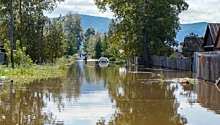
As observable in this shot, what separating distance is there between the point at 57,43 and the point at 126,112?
59.6 meters

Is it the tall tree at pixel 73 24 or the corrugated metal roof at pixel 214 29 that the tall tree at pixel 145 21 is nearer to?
the corrugated metal roof at pixel 214 29

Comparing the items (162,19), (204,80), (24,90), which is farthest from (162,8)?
(24,90)

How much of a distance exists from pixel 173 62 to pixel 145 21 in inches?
321

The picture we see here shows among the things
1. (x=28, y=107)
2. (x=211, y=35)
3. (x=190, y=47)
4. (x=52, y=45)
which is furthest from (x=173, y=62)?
(x=28, y=107)

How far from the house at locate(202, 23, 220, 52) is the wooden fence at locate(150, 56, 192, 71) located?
536 centimetres

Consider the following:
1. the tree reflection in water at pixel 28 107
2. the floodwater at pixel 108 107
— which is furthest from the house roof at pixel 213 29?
the tree reflection in water at pixel 28 107

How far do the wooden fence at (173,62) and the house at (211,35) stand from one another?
5.36m

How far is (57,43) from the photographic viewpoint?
240 feet

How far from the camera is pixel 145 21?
57125 mm

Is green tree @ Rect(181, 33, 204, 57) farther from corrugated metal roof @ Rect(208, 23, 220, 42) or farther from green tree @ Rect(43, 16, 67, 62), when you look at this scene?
green tree @ Rect(43, 16, 67, 62)

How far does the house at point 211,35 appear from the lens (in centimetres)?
5275

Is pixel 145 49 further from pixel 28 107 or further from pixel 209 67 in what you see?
pixel 28 107

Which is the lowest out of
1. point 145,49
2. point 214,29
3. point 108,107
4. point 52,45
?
point 108,107

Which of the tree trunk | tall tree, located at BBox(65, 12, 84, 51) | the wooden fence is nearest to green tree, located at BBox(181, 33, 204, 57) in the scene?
the wooden fence
